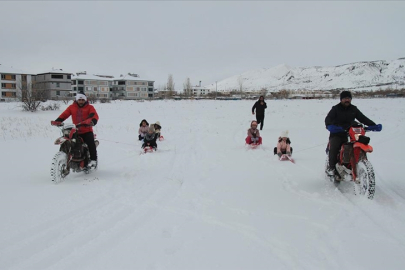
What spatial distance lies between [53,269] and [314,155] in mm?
8434

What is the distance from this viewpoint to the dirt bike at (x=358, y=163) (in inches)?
201

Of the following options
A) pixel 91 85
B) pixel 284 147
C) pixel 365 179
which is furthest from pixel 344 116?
pixel 91 85

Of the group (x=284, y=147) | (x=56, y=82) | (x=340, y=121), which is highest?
(x=56, y=82)

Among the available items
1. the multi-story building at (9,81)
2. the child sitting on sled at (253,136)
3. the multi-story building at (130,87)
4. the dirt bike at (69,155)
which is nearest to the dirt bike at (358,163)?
the child sitting on sled at (253,136)

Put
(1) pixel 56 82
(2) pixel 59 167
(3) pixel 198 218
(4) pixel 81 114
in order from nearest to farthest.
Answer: (3) pixel 198 218, (2) pixel 59 167, (4) pixel 81 114, (1) pixel 56 82

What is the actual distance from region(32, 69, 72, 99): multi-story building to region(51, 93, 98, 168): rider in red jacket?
283ft

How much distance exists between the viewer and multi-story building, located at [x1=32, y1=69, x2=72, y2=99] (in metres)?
85.8

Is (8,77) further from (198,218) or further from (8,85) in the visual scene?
(198,218)

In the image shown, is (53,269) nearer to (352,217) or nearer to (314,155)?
(352,217)

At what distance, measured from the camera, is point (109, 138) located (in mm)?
13648

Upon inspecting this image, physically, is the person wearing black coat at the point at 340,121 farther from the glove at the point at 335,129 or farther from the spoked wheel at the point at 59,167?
the spoked wheel at the point at 59,167

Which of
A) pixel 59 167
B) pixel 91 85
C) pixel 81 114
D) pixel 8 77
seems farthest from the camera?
pixel 91 85

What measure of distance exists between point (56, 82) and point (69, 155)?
3545 inches

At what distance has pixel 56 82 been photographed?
283ft
